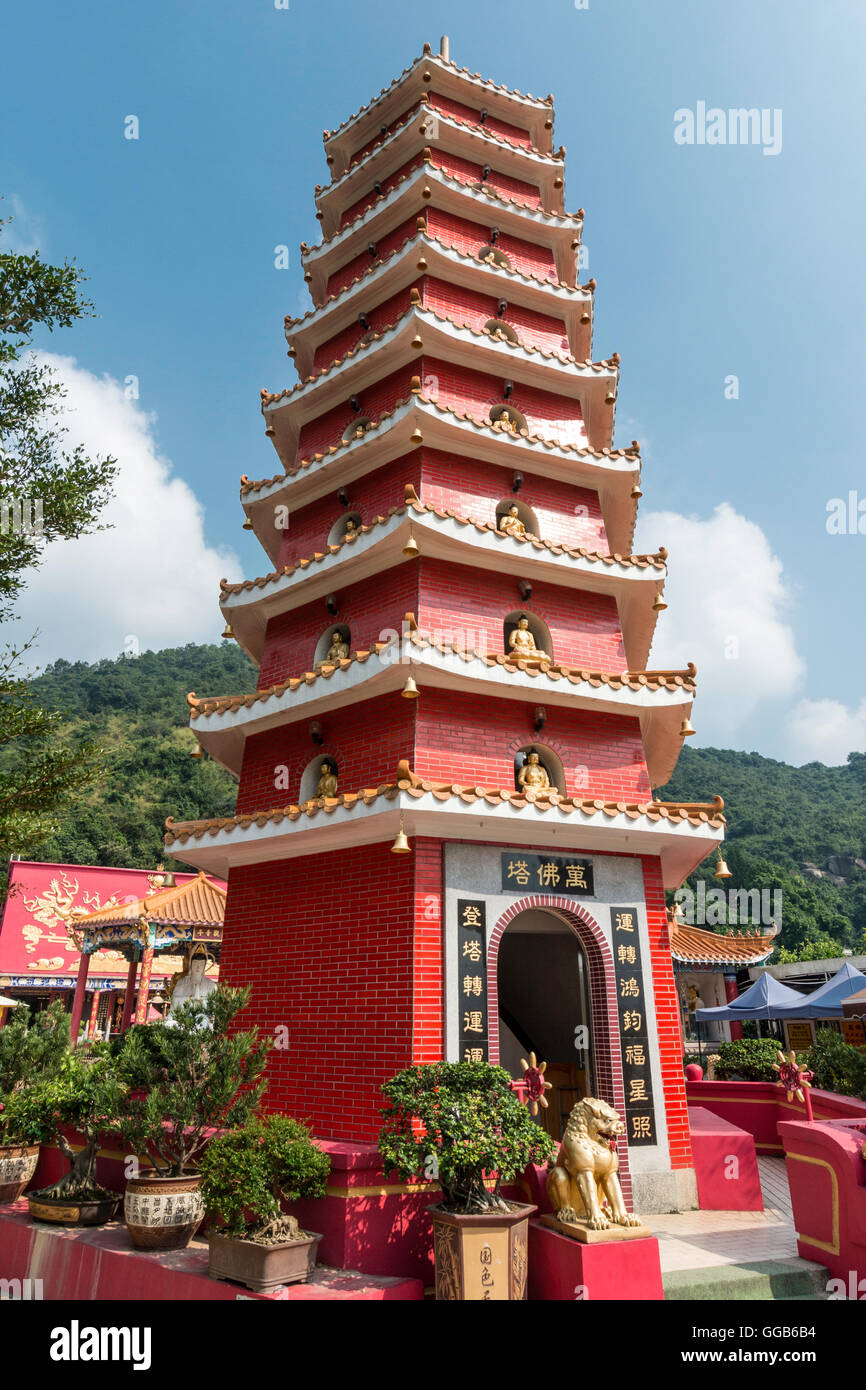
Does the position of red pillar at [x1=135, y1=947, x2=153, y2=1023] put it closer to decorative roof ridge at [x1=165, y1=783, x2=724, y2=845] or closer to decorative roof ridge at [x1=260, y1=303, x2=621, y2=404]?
decorative roof ridge at [x1=165, y1=783, x2=724, y2=845]

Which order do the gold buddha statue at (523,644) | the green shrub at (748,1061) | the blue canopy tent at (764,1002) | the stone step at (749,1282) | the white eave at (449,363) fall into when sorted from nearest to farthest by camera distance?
the stone step at (749,1282), the gold buddha statue at (523,644), the white eave at (449,363), the green shrub at (748,1061), the blue canopy tent at (764,1002)

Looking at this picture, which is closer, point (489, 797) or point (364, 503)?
point (489, 797)

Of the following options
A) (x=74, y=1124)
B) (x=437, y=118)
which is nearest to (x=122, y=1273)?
(x=74, y=1124)

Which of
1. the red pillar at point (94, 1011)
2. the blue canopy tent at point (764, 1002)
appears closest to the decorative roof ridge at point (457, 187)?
the blue canopy tent at point (764, 1002)

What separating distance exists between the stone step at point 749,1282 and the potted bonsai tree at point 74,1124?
516 centimetres

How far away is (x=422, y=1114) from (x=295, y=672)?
667cm

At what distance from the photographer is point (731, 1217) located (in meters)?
8.73

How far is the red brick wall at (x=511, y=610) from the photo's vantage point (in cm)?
1045

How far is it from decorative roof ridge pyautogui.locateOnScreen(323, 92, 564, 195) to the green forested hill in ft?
117

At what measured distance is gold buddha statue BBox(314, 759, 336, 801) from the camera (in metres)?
10.1

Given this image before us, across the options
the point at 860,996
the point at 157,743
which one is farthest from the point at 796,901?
the point at 157,743

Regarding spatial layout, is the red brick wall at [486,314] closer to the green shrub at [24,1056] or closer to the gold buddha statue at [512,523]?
the gold buddha statue at [512,523]

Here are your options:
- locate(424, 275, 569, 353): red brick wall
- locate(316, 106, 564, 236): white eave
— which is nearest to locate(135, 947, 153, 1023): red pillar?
locate(424, 275, 569, 353): red brick wall
